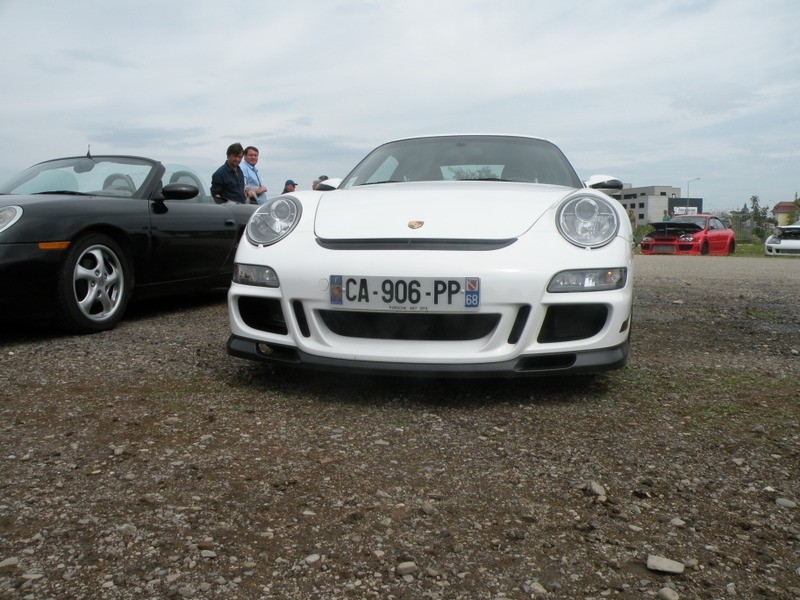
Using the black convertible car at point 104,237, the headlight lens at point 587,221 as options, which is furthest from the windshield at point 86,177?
Answer: the headlight lens at point 587,221

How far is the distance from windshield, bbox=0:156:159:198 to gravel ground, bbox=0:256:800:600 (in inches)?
65.6

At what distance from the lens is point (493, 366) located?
107 inches

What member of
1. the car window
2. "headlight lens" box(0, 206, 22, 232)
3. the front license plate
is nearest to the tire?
"headlight lens" box(0, 206, 22, 232)

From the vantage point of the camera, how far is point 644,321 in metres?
5.09

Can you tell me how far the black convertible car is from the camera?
3916mm

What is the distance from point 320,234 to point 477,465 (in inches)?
49.0

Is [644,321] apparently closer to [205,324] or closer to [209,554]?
[205,324]

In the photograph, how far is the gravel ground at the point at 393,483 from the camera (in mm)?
1553

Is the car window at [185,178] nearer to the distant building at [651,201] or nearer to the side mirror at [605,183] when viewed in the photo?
the side mirror at [605,183]

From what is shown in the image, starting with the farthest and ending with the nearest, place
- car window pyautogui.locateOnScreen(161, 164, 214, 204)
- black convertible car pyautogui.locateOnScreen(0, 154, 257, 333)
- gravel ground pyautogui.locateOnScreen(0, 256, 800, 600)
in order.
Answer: car window pyautogui.locateOnScreen(161, 164, 214, 204) < black convertible car pyautogui.locateOnScreen(0, 154, 257, 333) < gravel ground pyautogui.locateOnScreen(0, 256, 800, 600)

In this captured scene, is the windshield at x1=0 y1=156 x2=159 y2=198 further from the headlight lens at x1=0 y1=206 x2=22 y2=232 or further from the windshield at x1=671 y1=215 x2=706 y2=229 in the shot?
the windshield at x1=671 y1=215 x2=706 y2=229

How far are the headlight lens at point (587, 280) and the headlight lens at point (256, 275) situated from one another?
1.07 m

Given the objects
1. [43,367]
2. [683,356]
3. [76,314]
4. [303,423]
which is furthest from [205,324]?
[683,356]

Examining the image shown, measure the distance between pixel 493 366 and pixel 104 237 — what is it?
2732 millimetres
